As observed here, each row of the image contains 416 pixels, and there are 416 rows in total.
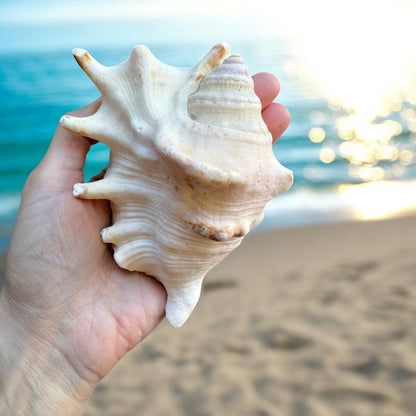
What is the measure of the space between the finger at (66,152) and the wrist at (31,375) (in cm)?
52

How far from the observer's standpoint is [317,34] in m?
29.6

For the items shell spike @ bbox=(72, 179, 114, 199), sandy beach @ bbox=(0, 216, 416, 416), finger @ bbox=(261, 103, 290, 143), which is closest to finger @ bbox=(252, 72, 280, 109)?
finger @ bbox=(261, 103, 290, 143)

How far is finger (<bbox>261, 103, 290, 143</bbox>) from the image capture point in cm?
189

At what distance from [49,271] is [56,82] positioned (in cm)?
1330

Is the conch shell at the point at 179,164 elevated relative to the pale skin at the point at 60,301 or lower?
elevated

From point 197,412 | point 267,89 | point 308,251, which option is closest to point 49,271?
point 267,89

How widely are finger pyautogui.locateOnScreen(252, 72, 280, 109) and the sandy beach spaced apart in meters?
1.67

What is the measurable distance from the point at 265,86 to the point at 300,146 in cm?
650

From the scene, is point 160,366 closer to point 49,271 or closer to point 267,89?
point 49,271

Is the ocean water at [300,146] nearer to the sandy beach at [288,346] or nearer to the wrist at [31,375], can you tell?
the sandy beach at [288,346]

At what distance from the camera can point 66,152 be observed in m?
1.64

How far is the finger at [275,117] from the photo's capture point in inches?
74.5

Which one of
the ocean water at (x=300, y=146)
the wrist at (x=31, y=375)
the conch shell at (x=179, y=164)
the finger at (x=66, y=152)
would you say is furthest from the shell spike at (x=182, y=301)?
the ocean water at (x=300, y=146)

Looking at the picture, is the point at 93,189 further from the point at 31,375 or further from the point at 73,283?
the point at 31,375
